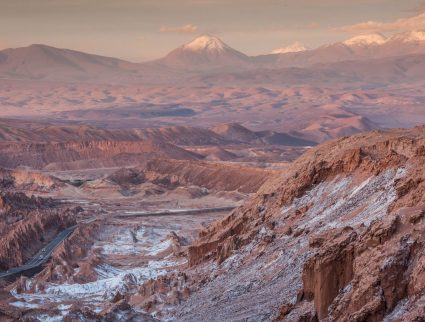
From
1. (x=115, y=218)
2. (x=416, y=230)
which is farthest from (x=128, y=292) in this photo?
(x=115, y=218)

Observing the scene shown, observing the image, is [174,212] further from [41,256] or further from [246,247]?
[246,247]

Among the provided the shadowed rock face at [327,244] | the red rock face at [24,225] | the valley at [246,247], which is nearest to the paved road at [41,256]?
the valley at [246,247]

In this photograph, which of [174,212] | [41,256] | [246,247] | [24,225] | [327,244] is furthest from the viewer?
[174,212]

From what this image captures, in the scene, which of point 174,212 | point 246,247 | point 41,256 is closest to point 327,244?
point 246,247

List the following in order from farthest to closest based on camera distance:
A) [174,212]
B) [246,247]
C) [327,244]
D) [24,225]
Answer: [174,212] < [24,225] < [246,247] < [327,244]

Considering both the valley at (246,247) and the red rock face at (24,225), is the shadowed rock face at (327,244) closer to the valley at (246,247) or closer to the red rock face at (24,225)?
the valley at (246,247)

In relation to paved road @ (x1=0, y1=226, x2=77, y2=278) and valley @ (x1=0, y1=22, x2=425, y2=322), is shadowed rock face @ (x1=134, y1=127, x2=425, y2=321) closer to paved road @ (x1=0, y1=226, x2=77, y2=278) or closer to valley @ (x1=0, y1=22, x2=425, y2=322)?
valley @ (x1=0, y1=22, x2=425, y2=322)

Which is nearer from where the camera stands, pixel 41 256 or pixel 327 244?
pixel 327 244
